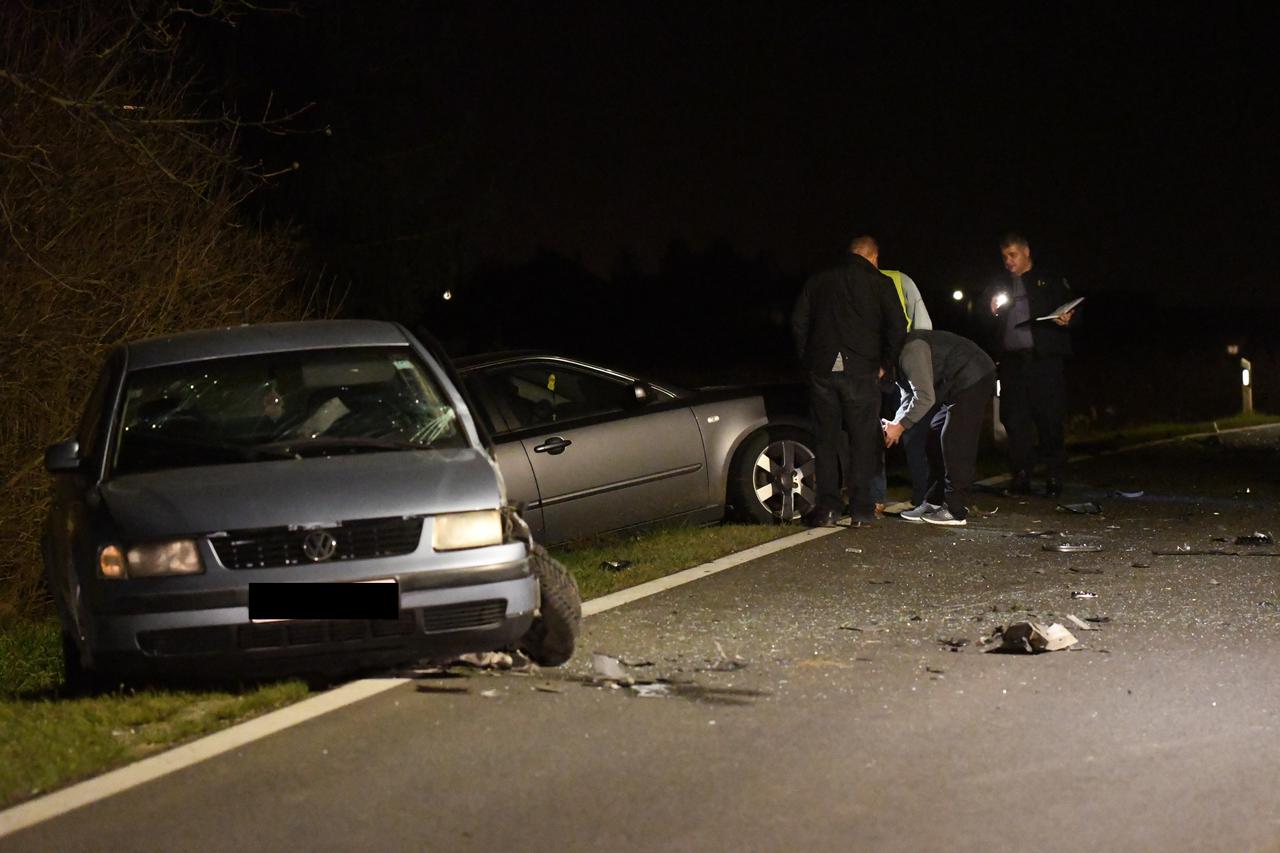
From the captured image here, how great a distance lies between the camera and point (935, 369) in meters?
12.0

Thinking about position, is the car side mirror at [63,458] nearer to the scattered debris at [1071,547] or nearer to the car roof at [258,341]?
the car roof at [258,341]

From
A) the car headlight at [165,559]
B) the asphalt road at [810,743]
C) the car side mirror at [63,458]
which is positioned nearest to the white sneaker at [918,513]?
the asphalt road at [810,743]

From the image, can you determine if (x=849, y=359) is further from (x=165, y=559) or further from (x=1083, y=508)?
(x=165, y=559)

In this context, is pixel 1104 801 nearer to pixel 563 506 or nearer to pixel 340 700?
pixel 340 700

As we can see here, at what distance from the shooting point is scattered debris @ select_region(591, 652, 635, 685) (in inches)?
269

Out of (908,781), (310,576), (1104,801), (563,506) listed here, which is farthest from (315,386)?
(1104,801)

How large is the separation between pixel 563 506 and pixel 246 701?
388 centimetres

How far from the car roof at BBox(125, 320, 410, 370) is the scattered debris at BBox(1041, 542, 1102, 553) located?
4.64m

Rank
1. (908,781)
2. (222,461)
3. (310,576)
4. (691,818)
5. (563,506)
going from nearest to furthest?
1. (691,818)
2. (908,781)
3. (310,576)
4. (222,461)
5. (563,506)

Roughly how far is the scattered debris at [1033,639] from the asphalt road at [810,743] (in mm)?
91

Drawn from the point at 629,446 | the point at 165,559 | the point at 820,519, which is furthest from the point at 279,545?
the point at 820,519

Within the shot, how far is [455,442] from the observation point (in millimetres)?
7176

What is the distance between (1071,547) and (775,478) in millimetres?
2063

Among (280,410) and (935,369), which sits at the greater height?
(280,410)
